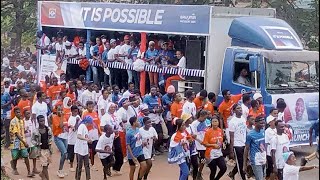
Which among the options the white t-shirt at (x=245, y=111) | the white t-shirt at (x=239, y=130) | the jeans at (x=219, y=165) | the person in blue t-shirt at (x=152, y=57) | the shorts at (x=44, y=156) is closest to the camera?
the jeans at (x=219, y=165)

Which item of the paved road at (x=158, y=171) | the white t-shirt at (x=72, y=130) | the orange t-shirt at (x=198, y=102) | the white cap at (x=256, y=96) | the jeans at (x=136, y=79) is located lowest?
the paved road at (x=158, y=171)

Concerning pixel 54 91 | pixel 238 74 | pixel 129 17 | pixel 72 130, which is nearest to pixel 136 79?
pixel 129 17

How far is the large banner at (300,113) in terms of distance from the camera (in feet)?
39.1

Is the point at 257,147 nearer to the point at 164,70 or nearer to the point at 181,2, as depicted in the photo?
the point at 164,70

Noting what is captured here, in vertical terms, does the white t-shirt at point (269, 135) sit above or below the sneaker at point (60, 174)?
above

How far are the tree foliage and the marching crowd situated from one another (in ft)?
24.5

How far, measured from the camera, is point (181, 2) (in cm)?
2225

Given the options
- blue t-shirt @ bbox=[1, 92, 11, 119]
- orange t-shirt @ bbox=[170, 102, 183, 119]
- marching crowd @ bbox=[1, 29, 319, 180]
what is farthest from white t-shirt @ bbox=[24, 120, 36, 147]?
orange t-shirt @ bbox=[170, 102, 183, 119]

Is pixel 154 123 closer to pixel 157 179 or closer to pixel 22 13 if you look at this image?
pixel 157 179

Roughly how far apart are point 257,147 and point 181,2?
13228mm

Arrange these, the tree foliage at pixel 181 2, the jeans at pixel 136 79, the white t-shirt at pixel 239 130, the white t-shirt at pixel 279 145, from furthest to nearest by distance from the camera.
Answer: the tree foliage at pixel 181 2 < the jeans at pixel 136 79 < the white t-shirt at pixel 239 130 < the white t-shirt at pixel 279 145

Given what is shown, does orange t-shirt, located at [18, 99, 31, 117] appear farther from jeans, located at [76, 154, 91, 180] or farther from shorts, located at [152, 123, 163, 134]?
shorts, located at [152, 123, 163, 134]

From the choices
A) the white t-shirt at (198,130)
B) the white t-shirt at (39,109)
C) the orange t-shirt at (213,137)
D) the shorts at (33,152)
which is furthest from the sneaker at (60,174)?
the orange t-shirt at (213,137)

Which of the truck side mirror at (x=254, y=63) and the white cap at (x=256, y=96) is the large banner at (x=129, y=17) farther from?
the white cap at (x=256, y=96)
